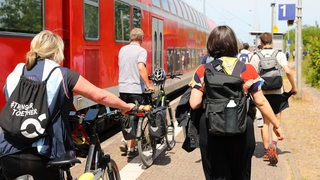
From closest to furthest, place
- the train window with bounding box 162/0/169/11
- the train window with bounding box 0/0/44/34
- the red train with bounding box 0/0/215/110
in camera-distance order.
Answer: the train window with bounding box 0/0/44/34 < the red train with bounding box 0/0/215/110 < the train window with bounding box 162/0/169/11

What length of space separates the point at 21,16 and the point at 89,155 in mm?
2881

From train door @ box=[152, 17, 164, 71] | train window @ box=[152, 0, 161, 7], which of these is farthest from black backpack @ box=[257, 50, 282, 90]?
train window @ box=[152, 0, 161, 7]

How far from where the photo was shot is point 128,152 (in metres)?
7.28

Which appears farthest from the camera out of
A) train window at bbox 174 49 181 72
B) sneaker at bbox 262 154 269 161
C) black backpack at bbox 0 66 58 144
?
train window at bbox 174 49 181 72

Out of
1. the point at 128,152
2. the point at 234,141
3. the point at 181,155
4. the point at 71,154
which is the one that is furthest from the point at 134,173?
the point at 71,154

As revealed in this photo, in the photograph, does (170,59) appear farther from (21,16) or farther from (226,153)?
(226,153)

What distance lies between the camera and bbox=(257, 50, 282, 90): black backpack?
6.87 metres

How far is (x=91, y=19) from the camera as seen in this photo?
779 cm

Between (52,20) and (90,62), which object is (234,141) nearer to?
(52,20)

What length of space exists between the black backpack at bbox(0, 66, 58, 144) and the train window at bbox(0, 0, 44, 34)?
100 inches

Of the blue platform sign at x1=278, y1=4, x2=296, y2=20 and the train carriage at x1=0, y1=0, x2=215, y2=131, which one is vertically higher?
the blue platform sign at x1=278, y1=4, x2=296, y2=20

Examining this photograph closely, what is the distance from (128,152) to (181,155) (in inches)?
34.6

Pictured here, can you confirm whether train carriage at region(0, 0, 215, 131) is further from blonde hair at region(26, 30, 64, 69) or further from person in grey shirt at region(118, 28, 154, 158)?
blonde hair at region(26, 30, 64, 69)

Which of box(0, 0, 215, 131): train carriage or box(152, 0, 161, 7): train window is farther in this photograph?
box(152, 0, 161, 7): train window
